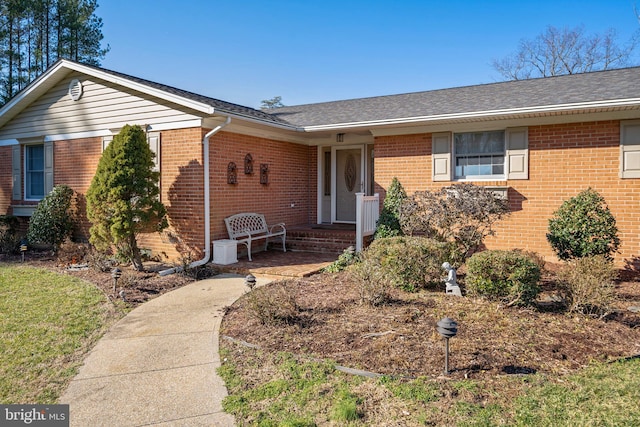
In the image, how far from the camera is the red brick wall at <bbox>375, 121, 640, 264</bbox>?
802cm

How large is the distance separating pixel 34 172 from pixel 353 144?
915 centimetres

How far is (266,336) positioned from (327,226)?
289 inches

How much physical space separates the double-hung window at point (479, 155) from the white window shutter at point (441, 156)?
18 centimetres

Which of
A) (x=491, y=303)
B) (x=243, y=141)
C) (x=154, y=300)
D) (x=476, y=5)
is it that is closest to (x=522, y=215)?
(x=491, y=303)

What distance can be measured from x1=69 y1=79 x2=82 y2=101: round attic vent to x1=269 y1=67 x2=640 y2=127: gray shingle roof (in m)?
5.18

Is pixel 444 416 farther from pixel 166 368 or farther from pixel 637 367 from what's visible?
pixel 166 368

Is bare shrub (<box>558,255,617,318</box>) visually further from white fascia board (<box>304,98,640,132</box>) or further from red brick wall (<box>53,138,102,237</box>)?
red brick wall (<box>53,138,102,237</box>)

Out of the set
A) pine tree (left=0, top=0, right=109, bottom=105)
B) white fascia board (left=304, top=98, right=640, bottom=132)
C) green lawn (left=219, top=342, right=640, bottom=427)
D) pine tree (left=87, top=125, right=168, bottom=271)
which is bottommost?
green lawn (left=219, top=342, right=640, bottom=427)

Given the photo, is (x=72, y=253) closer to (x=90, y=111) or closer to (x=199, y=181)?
(x=90, y=111)

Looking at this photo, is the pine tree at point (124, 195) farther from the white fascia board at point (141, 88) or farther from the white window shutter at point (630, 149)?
the white window shutter at point (630, 149)

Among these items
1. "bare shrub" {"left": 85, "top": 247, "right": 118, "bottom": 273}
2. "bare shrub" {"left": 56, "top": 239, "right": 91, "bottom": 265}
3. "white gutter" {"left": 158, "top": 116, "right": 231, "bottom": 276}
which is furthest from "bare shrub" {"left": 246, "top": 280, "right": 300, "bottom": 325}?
"bare shrub" {"left": 56, "top": 239, "right": 91, "bottom": 265}

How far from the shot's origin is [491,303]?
219 inches

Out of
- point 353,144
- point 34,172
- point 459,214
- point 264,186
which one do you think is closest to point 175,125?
point 264,186

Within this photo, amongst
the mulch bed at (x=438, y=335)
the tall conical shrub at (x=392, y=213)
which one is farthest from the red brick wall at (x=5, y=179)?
the tall conical shrub at (x=392, y=213)
